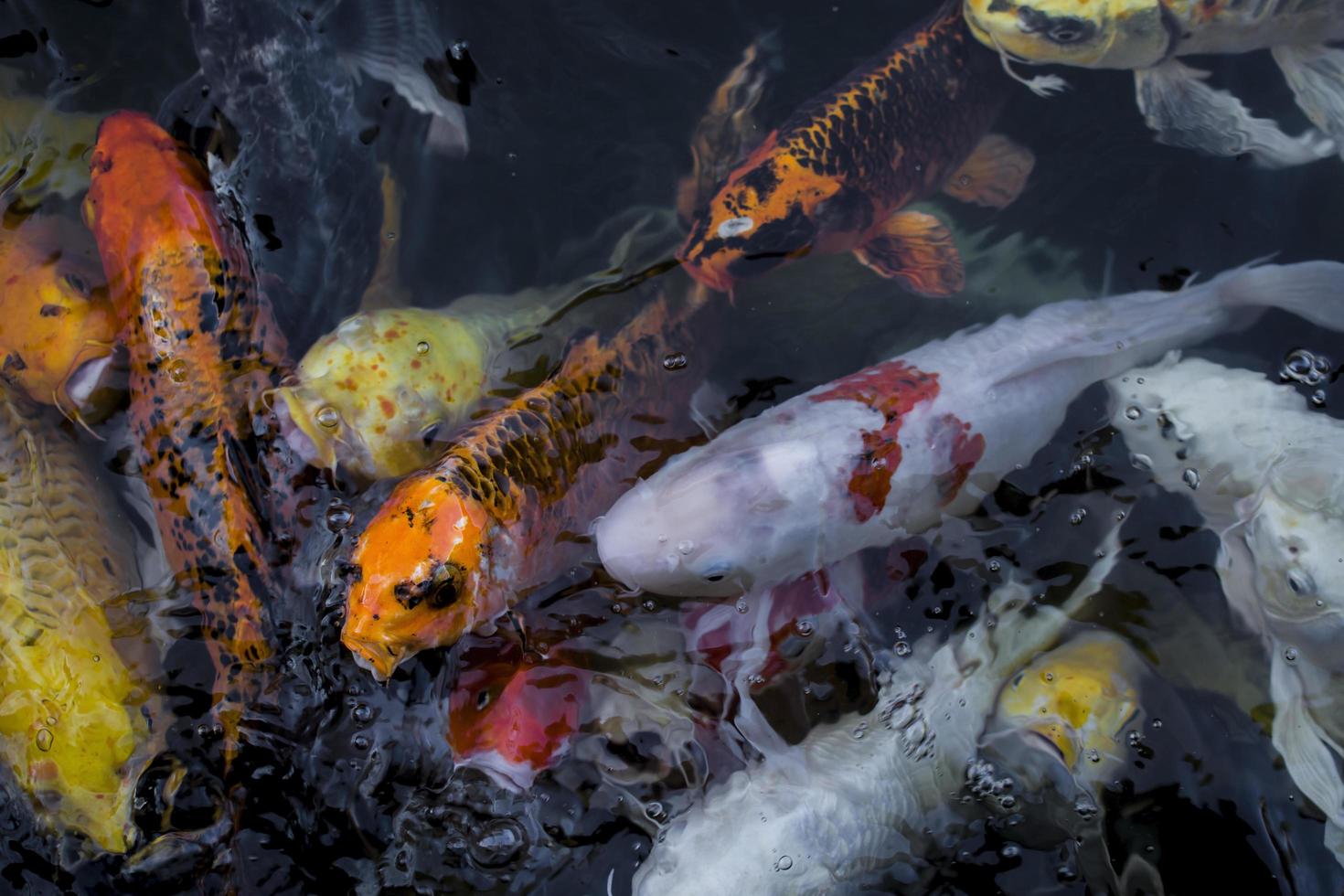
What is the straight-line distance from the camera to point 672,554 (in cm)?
309

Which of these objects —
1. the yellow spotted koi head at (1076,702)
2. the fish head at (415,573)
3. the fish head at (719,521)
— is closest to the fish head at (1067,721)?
the yellow spotted koi head at (1076,702)

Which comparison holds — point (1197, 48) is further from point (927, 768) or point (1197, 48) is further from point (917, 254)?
point (927, 768)

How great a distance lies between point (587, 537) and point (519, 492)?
0.30 meters

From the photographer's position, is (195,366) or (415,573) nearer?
(415,573)

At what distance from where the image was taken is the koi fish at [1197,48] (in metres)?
3.72

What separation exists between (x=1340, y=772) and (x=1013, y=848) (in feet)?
3.29

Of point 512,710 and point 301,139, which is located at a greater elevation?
point 301,139

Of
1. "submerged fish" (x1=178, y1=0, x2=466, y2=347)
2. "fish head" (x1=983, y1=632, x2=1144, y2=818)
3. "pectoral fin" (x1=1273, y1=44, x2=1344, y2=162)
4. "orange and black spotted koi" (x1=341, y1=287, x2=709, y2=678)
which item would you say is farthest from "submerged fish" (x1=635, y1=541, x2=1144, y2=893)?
"submerged fish" (x1=178, y1=0, x2=466, y2=347)

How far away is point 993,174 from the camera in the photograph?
3855 mm

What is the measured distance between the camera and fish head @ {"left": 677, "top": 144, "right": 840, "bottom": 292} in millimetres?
3600

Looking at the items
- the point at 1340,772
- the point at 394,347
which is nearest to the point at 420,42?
the point at 394,347

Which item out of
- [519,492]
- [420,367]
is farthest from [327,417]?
[519,492]

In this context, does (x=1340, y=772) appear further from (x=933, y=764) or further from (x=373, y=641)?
(x=373, y=641)

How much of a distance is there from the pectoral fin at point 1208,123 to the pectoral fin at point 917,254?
0.91m
